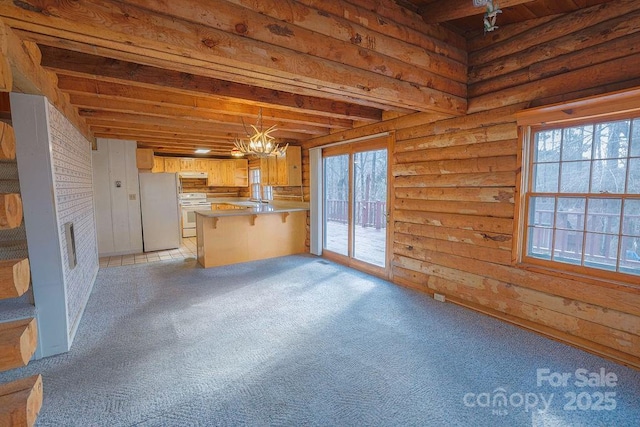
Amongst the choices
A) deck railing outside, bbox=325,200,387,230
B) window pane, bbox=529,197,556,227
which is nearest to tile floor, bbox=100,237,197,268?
deck railing outside, bbox=325,200,387,230

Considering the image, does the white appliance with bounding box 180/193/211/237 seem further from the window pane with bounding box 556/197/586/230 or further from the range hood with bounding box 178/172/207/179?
the window pane with bounding box 556/197/586/230

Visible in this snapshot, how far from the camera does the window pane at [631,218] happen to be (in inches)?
90.8

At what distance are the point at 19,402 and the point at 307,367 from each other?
1767mm

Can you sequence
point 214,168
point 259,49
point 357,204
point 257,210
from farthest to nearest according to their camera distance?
point 214,168, point 257,210, point 357,204, point 259,49

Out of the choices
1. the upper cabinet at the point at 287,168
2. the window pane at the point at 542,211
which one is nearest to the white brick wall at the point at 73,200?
the upper cabinet at the point at 287,168

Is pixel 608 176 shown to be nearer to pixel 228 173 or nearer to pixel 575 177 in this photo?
pixel 575 177

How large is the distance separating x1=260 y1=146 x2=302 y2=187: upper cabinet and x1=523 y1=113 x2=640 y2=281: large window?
161 inches

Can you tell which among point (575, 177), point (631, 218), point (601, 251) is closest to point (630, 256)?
point (601, 251)

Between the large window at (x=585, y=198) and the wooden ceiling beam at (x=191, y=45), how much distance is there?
152cm

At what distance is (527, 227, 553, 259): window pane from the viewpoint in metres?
2.81

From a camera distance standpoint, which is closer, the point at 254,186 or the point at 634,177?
the point at 634,177

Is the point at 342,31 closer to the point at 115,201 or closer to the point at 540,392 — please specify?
the point at 540,392

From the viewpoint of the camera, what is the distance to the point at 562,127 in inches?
103

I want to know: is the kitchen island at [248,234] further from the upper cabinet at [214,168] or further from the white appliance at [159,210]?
the upper cabinet at [214,168]
